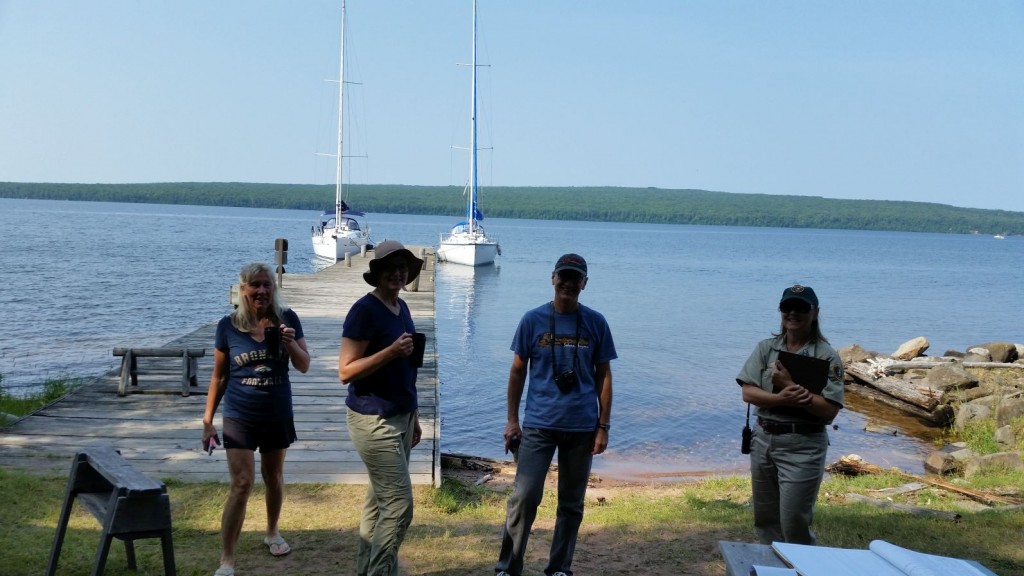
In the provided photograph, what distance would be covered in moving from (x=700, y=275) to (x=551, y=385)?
58.3 m

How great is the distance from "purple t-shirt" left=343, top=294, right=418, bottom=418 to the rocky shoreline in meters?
8.18

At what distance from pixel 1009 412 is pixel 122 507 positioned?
13584 millimetres

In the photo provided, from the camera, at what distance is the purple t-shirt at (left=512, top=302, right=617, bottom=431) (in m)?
4.80

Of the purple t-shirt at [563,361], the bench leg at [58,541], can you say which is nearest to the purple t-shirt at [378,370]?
the purple t-shirt at [563,361]

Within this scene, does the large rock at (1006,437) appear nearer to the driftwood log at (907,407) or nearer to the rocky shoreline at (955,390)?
the rocky shoreline at (955,390)

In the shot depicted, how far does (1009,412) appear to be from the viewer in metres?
Answer: 14.0

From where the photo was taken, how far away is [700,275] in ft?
202

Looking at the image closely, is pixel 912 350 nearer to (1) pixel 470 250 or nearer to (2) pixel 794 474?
(2) pixel 794 474

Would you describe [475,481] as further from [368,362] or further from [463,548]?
[368,362]

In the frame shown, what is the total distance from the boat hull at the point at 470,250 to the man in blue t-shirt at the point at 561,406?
47698mm

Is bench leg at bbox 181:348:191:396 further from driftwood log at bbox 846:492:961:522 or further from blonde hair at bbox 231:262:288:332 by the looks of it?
driftwood log at bbox 846:492:961:522

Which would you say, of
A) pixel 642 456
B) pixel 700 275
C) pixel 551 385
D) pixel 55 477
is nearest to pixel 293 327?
pixel 551 385

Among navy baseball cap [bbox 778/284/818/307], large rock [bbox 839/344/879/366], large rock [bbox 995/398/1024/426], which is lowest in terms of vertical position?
large rock [bbox 839/344/879/366]

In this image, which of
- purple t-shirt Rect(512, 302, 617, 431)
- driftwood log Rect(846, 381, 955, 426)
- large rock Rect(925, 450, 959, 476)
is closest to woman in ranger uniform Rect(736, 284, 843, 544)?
purple t-shirt Rect(512, 302, 617, 431)
